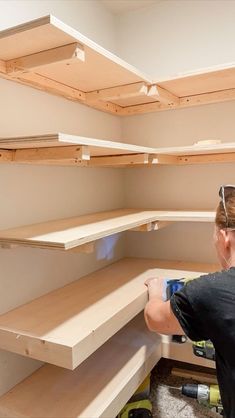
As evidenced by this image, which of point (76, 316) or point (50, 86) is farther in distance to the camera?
point (50, 86)

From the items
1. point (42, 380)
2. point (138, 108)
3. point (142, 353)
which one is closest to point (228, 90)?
point (138, 108)

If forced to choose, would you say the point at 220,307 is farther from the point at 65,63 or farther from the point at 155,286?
the point at 65,63

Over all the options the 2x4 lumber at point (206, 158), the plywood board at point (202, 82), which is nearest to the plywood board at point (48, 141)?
the plywood board at point (202, 82)

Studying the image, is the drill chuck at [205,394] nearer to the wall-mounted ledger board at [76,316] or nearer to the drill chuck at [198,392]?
the drill chuck at [198,392]

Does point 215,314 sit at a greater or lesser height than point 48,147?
lesser

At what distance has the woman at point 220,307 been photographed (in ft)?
3.24

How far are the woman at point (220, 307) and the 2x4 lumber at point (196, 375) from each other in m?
1.06

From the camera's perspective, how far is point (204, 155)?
2.23 metres

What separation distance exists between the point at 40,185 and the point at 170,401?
142cm

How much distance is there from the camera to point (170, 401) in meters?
1.95

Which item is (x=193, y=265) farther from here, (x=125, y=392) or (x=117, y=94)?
(x=117, y=94)

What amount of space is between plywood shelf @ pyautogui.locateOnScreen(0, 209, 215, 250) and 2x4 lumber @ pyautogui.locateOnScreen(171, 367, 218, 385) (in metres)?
0.97

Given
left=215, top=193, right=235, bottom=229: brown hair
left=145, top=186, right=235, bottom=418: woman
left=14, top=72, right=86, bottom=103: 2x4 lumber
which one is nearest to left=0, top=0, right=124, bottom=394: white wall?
left=14, top=72, right=86, bottom=103: 2x4 lumber

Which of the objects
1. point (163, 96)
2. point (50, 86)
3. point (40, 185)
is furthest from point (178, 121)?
point (40, 185)
